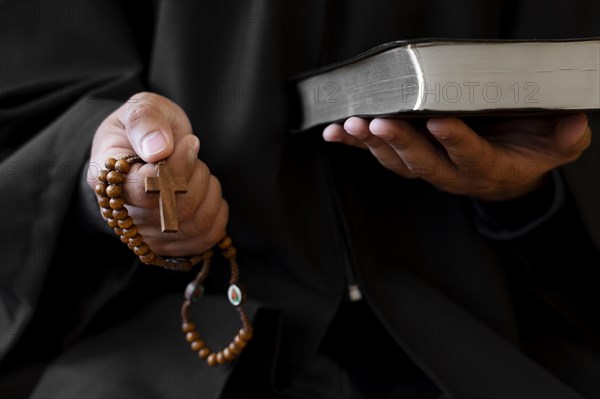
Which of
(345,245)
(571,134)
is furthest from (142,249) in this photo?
(571,134)

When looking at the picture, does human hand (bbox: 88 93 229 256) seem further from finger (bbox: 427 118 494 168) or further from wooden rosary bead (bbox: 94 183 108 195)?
finger (bbox: 427 118 494 168)

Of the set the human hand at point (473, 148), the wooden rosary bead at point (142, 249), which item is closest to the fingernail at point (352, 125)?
the human hand at point (473, 148)

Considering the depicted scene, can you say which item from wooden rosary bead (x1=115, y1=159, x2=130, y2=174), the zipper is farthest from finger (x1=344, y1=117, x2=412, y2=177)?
wooden rosary bead (x1=115, y1=159, x2=130, y2=174)

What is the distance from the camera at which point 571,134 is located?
2.66 ft

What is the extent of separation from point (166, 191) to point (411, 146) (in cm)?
30

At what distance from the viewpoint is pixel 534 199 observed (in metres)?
1.03

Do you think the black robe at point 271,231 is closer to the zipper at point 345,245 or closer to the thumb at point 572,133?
the zipper at point 345,245

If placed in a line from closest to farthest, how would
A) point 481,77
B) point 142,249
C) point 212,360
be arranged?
point 481,77
point 142,249
point 212,360

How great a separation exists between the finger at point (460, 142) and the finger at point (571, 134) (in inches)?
3.4

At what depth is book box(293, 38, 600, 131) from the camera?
67 centimetres

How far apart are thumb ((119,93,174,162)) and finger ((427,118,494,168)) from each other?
30cm

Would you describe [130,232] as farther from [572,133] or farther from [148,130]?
[572,133]

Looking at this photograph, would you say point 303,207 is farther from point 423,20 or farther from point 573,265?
point 573,265

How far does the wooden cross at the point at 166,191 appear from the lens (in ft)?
2.30
